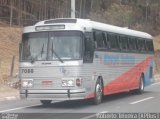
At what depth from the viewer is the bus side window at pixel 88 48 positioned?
18.8m

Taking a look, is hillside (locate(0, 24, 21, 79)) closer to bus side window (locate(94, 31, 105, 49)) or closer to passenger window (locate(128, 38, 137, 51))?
passenger window (locate(128, 38, 137, 51))

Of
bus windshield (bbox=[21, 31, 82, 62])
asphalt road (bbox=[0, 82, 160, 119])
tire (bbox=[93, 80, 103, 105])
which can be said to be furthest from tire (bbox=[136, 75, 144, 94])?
bus windshield (bbox=[21, 31, 82, 62])

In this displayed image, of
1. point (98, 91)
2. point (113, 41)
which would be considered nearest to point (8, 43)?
point (113, 41)

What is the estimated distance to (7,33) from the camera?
4619cm

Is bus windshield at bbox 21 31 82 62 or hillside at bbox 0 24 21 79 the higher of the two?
hillside at bbox 0 24 21 79

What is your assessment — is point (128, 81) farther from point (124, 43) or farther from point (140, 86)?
point (140, 86)

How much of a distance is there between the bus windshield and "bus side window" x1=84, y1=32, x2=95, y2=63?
0.26 metres

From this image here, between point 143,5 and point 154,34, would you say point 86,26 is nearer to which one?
point 143,5

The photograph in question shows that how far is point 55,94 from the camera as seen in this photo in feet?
59.8

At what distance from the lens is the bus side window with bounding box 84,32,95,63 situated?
18.8 m

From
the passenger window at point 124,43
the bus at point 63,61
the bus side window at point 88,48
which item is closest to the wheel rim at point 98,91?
→ the bus at point 63,61

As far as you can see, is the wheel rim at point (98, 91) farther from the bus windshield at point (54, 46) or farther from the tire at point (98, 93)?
the bus windshield at point (54, 46)

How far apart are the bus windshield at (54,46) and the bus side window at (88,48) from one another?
0.86 ft

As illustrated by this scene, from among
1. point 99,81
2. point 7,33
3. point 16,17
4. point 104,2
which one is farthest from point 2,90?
point 104,2
